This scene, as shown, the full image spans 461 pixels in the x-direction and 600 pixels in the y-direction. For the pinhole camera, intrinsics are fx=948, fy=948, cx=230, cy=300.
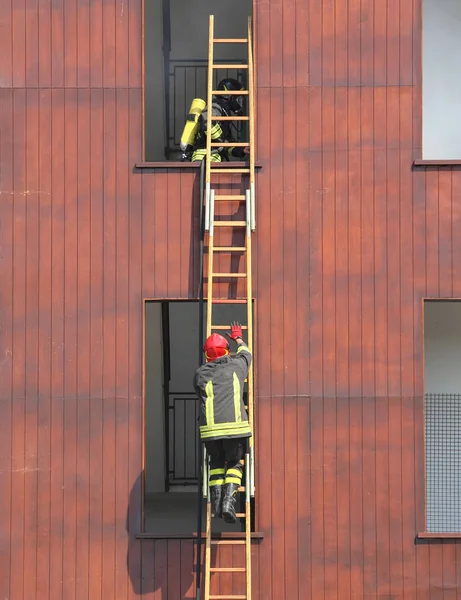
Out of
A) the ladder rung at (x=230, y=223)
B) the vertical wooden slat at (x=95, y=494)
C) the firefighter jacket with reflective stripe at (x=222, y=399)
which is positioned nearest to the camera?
the firefighter jacket with reflective stripe at (x=222, y=399)

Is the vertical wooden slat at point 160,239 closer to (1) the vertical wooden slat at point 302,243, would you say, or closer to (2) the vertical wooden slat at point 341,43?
(1) the vertical wooden slat at point 302,243

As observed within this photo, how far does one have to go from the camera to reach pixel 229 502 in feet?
30.2

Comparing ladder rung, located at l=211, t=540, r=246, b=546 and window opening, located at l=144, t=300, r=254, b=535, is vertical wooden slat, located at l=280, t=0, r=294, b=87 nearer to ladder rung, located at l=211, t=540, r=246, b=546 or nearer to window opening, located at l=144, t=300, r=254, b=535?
window opening, located at l=144, t=300, r=254, b=535

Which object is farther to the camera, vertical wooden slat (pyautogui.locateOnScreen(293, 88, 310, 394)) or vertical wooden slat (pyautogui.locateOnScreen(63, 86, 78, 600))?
vertical wooden slat (pyautogui.locateOnScreen(293, 88, 310, 394))

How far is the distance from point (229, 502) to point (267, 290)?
2.40 metres

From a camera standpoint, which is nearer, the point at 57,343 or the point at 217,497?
the point at 217,497

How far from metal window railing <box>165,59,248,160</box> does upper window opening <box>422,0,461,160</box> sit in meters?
2.93

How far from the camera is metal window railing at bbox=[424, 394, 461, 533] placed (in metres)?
11.1

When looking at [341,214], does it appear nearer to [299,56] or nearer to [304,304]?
[304,304]

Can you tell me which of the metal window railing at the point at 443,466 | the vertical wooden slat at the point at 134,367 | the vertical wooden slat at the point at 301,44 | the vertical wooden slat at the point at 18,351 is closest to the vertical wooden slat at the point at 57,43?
the vertical wooden slat at the point at 18,351

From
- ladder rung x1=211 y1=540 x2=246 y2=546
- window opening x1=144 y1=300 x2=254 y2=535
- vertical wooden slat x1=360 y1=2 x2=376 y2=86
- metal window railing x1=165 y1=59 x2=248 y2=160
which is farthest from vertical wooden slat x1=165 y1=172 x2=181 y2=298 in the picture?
window opening x1=144 y1=300 x2=254 y2=535

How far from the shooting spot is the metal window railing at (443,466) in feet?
36.5

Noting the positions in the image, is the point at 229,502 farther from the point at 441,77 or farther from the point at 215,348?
the point at 441,77

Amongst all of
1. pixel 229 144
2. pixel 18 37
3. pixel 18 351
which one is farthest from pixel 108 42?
pixel 18 351
